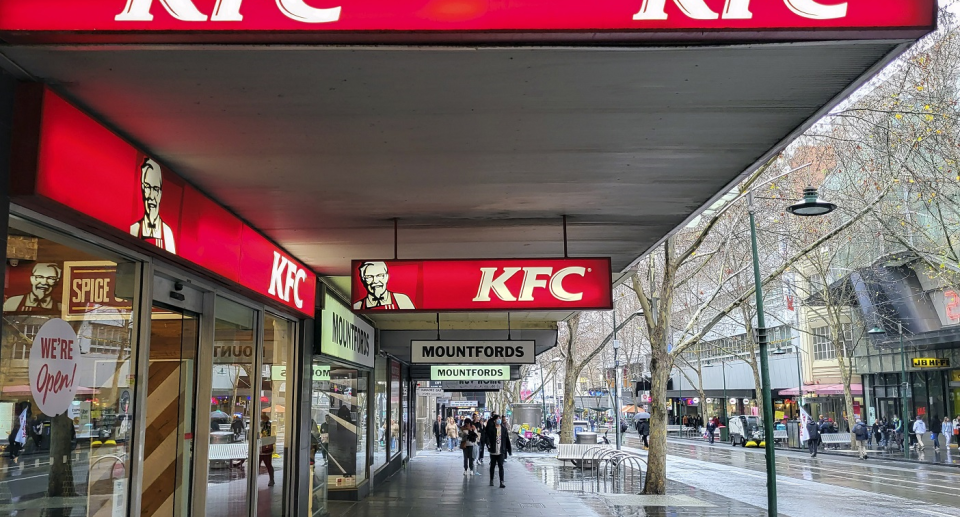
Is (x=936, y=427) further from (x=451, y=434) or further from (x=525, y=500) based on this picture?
(x=525, y=500)

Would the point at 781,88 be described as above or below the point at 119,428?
above

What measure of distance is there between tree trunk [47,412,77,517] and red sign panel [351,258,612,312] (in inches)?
122

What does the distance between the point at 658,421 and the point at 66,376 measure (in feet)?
45.3

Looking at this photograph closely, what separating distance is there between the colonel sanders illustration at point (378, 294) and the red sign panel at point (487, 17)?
4.60 meters

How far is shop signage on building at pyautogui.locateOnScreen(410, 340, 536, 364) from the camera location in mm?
13133

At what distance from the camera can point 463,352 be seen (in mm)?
13227

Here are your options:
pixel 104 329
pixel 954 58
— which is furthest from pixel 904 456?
pixel 104 329

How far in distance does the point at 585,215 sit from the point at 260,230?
339cm

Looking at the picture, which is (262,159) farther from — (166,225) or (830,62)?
(830,62)

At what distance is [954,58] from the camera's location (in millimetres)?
16969

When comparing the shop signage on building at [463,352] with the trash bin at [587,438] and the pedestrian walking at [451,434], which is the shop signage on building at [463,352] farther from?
the pedestrian walking at [451,434]

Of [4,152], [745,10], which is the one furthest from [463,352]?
[745,10]

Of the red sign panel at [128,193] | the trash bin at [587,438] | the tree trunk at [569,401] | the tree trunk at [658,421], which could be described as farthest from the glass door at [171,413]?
the tree trunk at [569,401]

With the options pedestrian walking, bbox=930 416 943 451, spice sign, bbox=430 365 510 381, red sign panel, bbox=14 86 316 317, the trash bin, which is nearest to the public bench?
red sign panel, bbox=14 86 316 317
